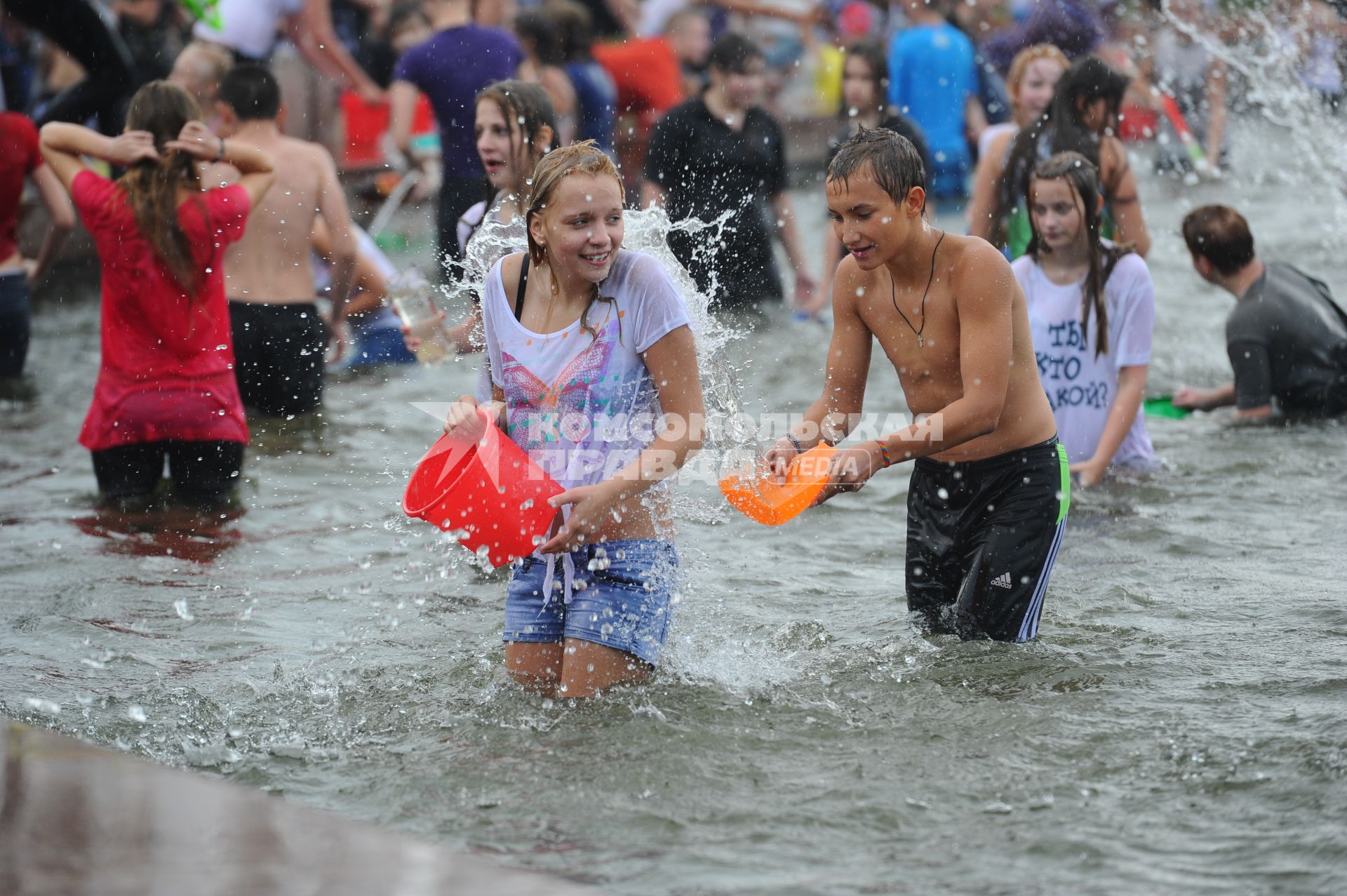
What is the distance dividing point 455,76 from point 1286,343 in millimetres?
4624

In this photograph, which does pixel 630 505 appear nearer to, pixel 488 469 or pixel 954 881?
pixel 488 469

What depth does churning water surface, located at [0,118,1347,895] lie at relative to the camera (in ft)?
11.0

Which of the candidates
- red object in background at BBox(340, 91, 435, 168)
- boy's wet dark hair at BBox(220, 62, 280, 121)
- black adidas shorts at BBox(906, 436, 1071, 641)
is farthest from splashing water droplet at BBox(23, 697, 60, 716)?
red object in background at BBox(340, 91, 435, 168)

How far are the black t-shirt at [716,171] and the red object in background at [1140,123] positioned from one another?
22.6ft

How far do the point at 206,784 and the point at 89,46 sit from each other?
7.10 m

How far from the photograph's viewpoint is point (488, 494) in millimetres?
3668

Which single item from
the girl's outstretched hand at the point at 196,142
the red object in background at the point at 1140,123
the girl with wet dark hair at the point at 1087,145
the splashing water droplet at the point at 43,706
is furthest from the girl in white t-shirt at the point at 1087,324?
the red object in background at the point at 1140,123

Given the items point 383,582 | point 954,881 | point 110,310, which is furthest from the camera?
point 110,310

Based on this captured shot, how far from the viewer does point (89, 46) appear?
9.09 metres

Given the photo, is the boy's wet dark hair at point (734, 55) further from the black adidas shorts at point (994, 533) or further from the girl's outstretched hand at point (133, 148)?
the black adidas shorts at point (994, 533)

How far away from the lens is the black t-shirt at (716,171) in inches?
355

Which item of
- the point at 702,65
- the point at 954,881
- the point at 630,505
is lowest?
the point at 954,881

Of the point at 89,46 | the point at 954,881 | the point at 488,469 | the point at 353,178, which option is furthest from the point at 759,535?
the point at 353,178

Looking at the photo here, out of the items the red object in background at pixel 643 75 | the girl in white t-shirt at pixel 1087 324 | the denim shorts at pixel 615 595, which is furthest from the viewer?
the red object in background at pixel 643 75
